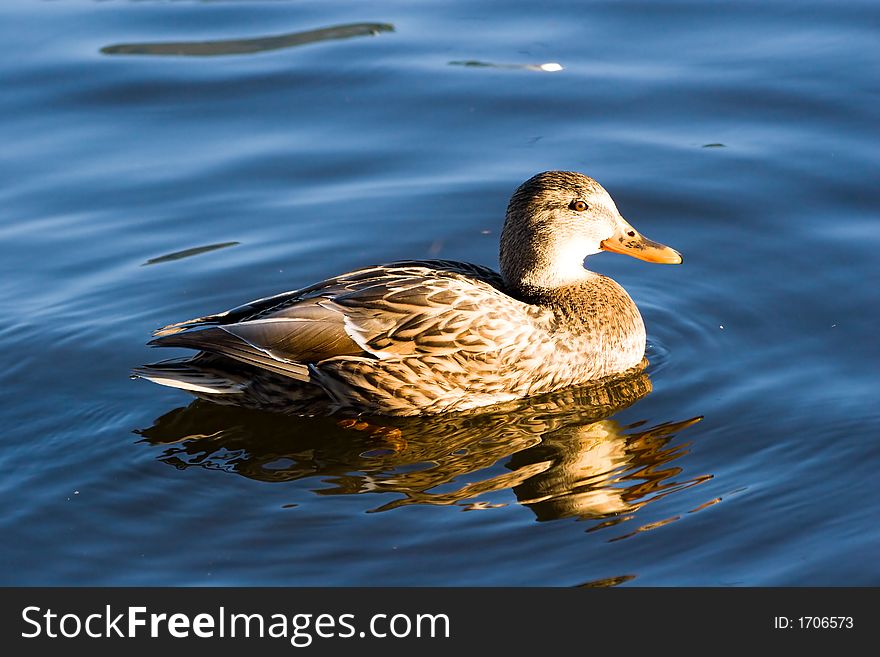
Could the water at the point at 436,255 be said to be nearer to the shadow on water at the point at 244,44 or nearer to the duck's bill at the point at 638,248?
the shadow on water at the point at 244,44

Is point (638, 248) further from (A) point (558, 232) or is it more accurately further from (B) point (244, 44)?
(B) point (244, 44)

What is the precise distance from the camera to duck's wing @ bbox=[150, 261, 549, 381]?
7.92 metres

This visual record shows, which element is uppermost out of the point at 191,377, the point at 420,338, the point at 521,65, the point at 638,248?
the point at 521,65

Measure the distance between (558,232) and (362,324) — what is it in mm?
1397

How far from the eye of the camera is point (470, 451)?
7.72m

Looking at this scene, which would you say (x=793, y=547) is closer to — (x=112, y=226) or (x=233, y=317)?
(x=233, y=317)

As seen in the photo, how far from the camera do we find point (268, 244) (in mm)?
10062

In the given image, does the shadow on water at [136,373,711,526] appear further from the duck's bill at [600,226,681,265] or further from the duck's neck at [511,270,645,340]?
the duck's bill at [600,226,681,265]

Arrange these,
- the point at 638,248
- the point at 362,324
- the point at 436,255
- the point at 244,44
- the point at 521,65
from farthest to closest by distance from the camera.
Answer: the point at 244,44 → the point at 521,65 → the point at 436,255 → the point at 638,248 → the point at 362,324

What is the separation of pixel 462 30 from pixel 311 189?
3360 mm

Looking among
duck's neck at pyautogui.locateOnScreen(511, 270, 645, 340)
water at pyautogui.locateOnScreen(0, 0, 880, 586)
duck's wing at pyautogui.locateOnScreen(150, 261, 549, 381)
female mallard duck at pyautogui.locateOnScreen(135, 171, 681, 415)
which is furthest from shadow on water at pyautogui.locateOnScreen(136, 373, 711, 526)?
duck's wing at pyautogui.locateOnScreen(150, 261, 549, 381)

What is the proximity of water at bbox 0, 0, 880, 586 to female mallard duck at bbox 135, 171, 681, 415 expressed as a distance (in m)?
0.19

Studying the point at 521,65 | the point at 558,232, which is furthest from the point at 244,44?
the point at 558,232

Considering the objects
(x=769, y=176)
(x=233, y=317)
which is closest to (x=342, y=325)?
(x=233, y=317)
